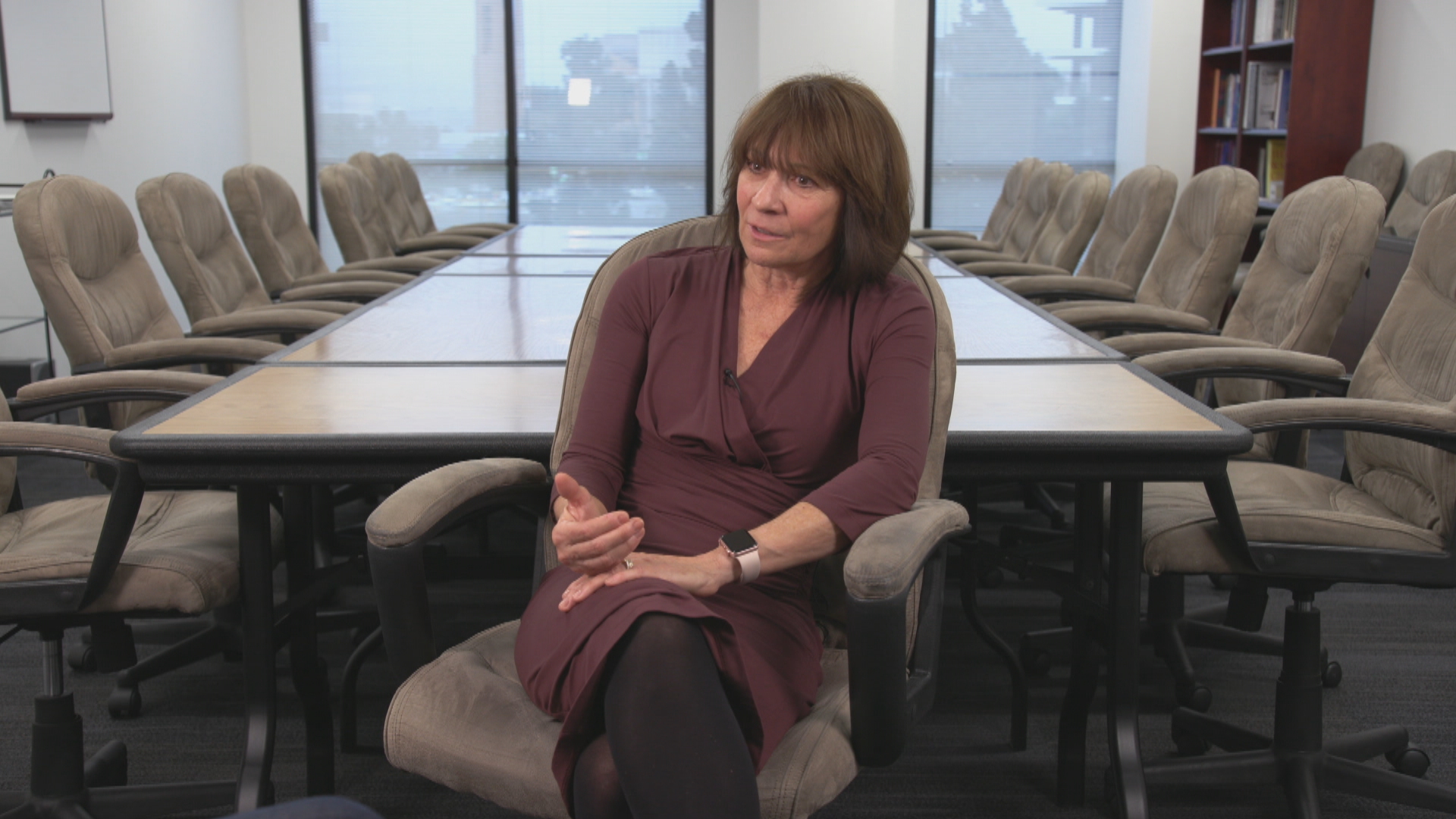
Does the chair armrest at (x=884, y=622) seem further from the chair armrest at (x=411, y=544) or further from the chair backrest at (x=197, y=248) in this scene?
the chair backrest at (x=197, y=248)

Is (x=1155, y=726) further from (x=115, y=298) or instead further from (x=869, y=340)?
(x=115, y=298)

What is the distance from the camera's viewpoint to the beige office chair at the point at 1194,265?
3322 millimetres

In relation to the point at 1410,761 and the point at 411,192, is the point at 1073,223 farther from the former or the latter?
the point at 411,192

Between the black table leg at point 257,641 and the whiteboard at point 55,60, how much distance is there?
439 centimetres

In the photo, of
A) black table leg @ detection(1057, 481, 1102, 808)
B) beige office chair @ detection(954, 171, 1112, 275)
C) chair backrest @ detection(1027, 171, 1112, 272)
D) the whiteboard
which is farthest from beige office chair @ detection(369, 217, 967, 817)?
the whiteboard

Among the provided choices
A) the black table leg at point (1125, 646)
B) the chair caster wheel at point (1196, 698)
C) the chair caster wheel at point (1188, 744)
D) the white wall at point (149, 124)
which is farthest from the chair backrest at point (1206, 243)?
the white wall at point (149, 124)

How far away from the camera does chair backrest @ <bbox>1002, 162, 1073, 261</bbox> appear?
218 inches

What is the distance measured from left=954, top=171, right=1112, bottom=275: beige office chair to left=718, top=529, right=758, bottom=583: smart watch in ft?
10.5

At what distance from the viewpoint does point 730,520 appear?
64.6 inches

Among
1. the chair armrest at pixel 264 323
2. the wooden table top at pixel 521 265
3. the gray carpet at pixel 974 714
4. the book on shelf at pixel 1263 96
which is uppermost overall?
the book on shelf at pixel 1263 96

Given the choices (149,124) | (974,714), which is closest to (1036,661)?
(974,714)

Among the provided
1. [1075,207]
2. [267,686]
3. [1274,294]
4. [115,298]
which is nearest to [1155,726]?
[1274,294]

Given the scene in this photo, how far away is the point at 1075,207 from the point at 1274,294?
7.09 ft

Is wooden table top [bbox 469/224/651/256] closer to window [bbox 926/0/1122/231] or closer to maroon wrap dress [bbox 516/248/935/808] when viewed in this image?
maroon wrap dress [bbox 516/248/935/808]
